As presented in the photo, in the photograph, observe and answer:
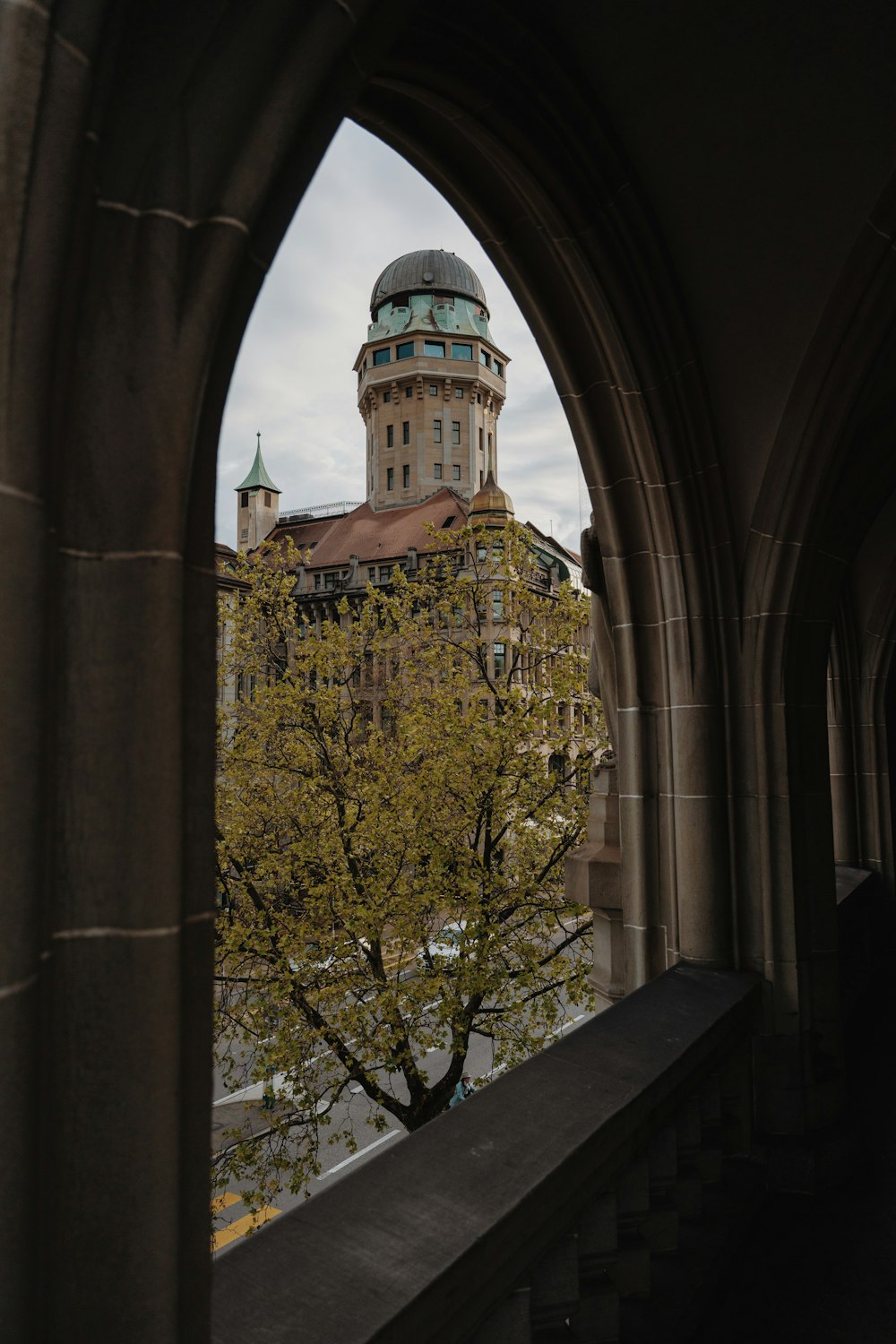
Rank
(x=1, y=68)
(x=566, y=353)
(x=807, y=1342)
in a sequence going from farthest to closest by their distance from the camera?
(x=566, y=353) < (x=807, y=1342) < (x=1, y=68)

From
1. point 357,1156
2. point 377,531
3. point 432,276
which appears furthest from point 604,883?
point 432,276

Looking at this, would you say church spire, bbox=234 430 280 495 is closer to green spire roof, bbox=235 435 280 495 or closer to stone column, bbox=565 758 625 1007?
green spire roof, bbox=235 435 280 495

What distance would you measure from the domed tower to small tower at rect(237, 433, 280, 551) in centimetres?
735

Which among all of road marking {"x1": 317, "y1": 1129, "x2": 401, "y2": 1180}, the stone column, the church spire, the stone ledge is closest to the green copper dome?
the church spire

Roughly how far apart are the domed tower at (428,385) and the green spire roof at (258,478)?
7476mm

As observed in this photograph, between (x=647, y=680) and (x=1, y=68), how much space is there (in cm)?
306

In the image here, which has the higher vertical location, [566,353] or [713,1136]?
[566,353]

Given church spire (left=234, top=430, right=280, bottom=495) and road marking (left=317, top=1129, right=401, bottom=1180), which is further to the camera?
church spire (left=234, top=430, right=280, bottom=495)

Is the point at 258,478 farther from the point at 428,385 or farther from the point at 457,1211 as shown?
the point at 457,1211

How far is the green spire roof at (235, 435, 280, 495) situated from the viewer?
55500 millimetres

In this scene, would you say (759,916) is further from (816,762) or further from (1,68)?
(1,68)

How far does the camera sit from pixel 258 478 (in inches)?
2185

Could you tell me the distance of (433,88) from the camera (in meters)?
2.61

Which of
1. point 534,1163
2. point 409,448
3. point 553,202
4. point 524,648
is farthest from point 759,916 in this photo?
point 409,448
